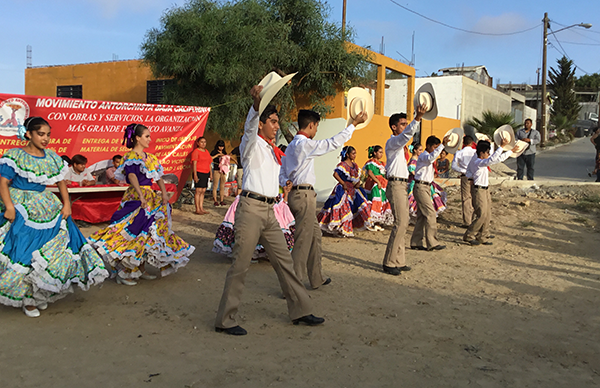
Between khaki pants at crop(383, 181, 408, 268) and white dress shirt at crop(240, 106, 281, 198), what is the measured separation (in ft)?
8.29

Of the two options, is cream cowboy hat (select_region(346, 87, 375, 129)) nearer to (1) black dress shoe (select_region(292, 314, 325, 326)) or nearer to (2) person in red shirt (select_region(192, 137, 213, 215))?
(1) black dress shoe (select_region(292, 314, 325, 326))

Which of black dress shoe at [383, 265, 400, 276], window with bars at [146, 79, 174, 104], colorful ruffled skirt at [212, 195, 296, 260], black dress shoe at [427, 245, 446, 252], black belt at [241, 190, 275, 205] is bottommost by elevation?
black dress shoe at [383, 265, 400, 276]

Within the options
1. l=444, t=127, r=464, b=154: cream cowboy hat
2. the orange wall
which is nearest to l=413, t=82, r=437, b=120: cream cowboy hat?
→ l=444, t=127, r=464, b=154: cream cowboy hat

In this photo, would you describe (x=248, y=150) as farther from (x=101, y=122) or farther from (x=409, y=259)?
(x=101, y=122)

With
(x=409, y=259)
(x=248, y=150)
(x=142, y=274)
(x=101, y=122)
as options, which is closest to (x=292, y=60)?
(x=101, y=122)

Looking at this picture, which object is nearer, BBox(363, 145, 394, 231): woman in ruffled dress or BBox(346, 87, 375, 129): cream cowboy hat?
BBox(346, 87, 375, 129): cream cowboy hat

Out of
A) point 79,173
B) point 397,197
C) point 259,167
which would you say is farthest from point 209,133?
point 259,167

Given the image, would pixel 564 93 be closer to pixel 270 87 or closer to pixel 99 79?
pixel 99 79

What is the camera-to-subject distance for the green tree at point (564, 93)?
45.9 metres

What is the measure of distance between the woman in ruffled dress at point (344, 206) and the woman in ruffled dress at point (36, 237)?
4747 millimetres

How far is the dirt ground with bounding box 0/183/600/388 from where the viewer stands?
3439mm

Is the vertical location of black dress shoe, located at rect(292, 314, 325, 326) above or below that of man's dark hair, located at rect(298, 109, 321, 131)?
below

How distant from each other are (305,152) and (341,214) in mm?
4205

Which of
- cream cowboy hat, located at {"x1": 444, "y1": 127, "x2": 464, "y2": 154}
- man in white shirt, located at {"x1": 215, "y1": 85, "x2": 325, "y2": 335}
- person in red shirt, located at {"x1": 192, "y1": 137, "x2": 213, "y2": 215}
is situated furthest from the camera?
person in red shirt, located at {"x1": 192, "y1": 137, "x2": 213, "y2": 215}
